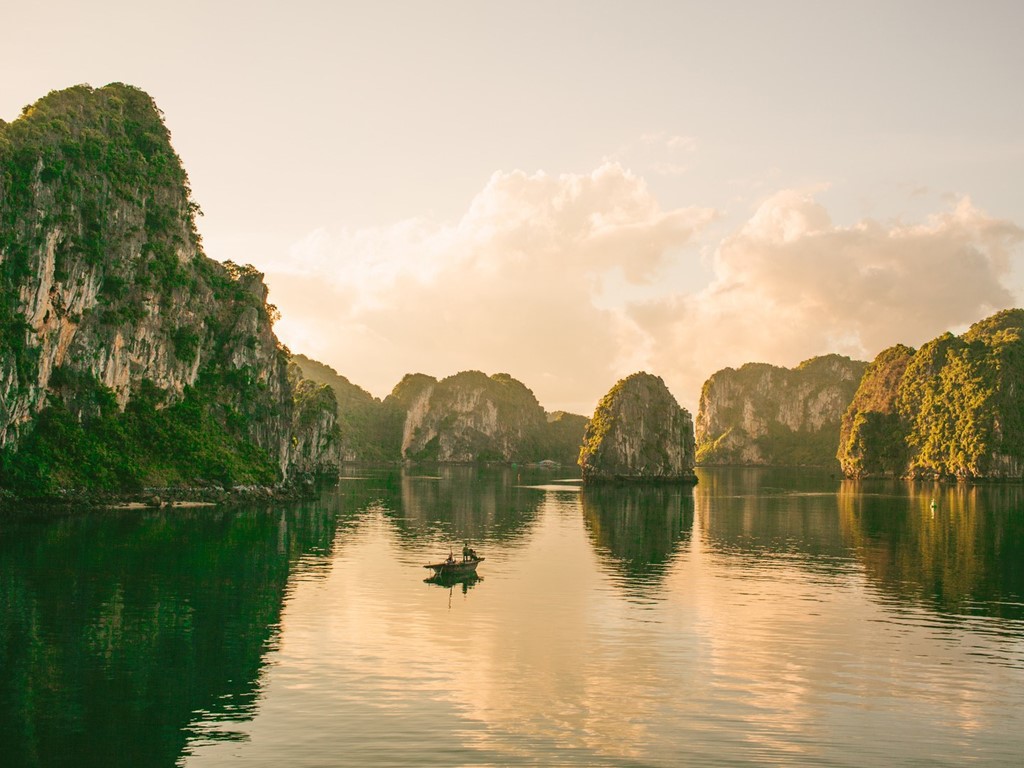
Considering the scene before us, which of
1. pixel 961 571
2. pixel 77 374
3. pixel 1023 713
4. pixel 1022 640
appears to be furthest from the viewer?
pixel 77 374

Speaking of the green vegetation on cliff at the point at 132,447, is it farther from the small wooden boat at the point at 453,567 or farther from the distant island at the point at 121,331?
the small wooden boat at the point at 453,567

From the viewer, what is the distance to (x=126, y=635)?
43.8 m

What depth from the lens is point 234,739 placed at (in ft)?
100

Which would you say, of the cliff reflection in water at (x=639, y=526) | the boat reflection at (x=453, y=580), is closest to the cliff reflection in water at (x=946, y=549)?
the cliff reflection in water at (x=639, y=526)

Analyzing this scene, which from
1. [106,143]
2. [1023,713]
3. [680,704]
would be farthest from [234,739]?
[106,143]

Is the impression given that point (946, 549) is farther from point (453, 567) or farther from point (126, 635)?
point (126, 635)

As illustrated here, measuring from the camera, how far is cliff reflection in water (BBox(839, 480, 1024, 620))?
2424 inches

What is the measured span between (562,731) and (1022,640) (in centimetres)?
2916

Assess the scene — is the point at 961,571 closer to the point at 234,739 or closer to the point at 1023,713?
the point at 1023,713

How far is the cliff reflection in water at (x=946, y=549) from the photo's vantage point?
61.6 meters

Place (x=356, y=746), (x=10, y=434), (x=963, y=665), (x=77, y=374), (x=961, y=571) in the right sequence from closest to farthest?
(x=356, y=746)
(x=963, y=665)
(x=961, y=571)
(x=10, y=434)
(x=77, y=374)

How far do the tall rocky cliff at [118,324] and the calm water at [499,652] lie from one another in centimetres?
1733

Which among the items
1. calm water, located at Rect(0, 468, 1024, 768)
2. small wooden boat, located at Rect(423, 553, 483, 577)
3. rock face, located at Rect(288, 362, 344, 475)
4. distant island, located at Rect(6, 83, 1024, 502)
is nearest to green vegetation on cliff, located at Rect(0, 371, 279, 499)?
distant island, located at Rect(6, 83, 1024, 502)

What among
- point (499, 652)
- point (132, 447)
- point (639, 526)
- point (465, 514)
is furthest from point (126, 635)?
point (465, 514)
